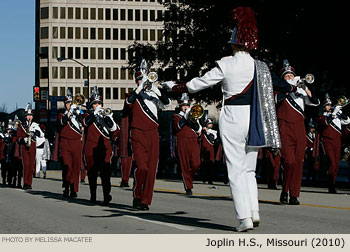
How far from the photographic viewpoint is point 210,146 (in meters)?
25.4

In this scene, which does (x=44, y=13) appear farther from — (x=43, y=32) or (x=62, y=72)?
(x=62, y=72)

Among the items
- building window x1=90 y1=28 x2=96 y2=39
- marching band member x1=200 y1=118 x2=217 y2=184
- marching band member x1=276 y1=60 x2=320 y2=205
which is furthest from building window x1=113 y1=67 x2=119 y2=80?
marching band member x1=276 y1=60 x2=320 y2=205

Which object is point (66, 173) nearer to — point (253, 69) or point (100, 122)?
point (100, 122)

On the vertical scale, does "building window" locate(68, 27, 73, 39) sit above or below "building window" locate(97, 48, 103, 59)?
above

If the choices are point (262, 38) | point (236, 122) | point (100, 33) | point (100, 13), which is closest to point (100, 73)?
point (100, 33)

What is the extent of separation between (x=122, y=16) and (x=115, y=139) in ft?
316

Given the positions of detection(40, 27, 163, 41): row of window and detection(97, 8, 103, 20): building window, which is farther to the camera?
detection(97, 8, 103, 20): building window

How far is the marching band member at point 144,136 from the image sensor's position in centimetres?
1227

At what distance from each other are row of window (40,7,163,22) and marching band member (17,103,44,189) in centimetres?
9623

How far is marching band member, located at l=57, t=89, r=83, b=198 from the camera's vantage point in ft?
54.7

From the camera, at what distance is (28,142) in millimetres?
20750

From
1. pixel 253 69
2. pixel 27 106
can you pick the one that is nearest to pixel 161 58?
pixel 27 106

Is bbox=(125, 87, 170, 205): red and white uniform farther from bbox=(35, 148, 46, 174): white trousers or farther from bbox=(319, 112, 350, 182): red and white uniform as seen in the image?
bbox=(35, 148, 46, 174): white trousers

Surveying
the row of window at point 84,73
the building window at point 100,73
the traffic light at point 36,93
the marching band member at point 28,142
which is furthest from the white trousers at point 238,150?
the building window at point 100,73
